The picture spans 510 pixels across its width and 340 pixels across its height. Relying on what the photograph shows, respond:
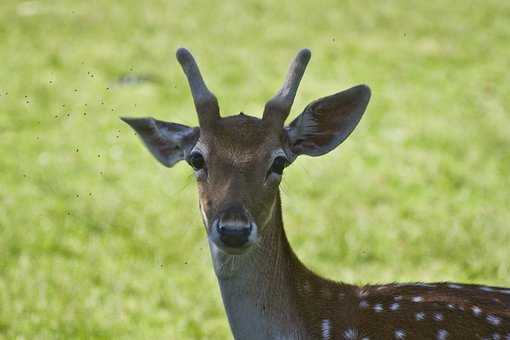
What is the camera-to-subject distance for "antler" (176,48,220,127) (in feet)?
11.2

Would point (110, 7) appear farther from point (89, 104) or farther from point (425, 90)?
point (425, 90)

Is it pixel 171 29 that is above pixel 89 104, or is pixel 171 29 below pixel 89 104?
above

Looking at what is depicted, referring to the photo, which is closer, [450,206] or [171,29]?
[450,206]

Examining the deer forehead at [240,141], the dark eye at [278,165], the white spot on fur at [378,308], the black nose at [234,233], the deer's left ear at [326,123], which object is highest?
the deer's left ear at [326,123]

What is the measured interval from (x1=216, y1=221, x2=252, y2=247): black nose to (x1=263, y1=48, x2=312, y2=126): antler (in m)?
0.59

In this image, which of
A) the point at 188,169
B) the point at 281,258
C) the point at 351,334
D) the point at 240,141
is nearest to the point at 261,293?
the point at 281,258

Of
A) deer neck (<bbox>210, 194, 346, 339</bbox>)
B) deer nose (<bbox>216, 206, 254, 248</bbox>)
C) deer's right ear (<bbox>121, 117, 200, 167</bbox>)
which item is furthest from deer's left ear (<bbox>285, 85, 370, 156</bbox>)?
deer nose (<bbox>216, 206, 254, 248</bbox>)

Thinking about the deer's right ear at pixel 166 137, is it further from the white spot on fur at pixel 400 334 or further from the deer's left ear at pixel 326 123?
the white spot on fur at pixel 400 334

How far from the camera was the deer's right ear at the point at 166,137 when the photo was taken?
3.55 metres

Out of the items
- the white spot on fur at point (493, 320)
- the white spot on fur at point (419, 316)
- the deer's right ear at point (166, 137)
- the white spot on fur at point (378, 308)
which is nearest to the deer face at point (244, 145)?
the deer's right ear at point (166, 137)

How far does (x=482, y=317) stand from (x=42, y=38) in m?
8.86

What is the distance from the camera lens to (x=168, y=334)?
16.0 feet

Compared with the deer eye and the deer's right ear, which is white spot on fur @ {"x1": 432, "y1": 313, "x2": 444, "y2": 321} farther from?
the deer's right ear

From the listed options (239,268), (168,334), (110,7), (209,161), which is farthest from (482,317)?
(110,7)
